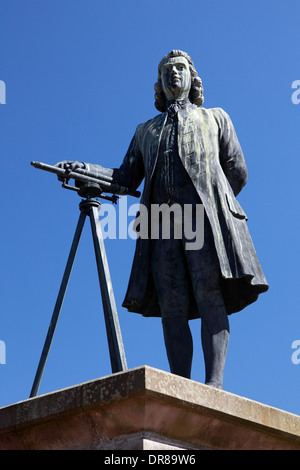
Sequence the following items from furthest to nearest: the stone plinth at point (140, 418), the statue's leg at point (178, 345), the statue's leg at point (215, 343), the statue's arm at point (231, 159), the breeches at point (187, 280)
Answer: the statue's arm at point (231, 159), the statue's leg at point (178, 345), the breeches at point (187, 280), the statue's leg at point (215, 343), the stone plinth at point (140, 418)

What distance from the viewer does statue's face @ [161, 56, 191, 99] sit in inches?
316

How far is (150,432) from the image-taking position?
5461 mm

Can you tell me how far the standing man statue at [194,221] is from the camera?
708 centimetres

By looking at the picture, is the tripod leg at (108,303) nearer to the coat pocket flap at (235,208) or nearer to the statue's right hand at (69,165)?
the statue's right hand at (69,165)

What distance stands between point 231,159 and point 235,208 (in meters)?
0.59

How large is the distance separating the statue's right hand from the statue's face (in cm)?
110

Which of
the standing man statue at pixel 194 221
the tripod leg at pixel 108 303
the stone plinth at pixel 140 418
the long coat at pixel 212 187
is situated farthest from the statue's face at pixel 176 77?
the stone plinth at pixel 140 418

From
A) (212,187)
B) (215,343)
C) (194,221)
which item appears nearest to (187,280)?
(194,221)

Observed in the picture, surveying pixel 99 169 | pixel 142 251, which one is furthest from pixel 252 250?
pixel 99 169

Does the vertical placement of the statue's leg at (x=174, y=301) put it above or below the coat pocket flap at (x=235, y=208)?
below

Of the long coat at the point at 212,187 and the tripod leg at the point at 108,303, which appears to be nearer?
the long coat at the point at 212,187
